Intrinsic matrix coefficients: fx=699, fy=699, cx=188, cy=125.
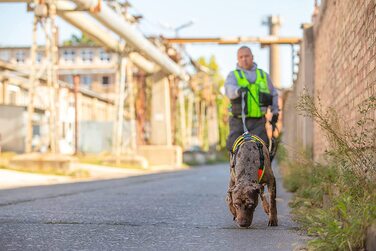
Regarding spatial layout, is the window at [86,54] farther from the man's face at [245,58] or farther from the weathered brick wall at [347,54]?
the man's face at [245,58]

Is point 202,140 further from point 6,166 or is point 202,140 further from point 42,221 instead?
point 42,221

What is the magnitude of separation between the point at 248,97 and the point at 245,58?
41 cm

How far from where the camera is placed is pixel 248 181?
17.6 feet

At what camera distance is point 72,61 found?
74.2 metres

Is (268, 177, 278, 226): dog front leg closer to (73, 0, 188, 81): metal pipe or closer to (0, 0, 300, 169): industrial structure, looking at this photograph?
(0, 0, 300, 169): industrial structure

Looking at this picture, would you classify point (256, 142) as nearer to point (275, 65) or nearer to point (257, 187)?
point (257, 187)

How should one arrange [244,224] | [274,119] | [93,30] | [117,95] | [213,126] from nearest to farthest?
[244,224] → [274,119] → [93,30] → [117,95] → [213,126]

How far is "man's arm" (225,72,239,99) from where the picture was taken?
6.41 metres

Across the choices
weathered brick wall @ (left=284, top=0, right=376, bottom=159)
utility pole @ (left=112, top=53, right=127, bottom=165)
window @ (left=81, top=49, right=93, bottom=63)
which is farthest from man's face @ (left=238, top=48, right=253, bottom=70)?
window @ (left=81, top=49, right=93, bottom=63)

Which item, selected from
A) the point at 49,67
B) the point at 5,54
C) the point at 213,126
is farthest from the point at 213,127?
A: the point at 49,67

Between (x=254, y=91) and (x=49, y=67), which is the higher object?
(x=49, y=67)

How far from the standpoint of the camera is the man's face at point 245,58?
6.62m

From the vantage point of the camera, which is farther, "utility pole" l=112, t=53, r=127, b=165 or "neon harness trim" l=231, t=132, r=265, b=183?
"utility pole" l=112, t=53, r=127, b=165

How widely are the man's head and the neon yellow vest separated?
0.09 metres
